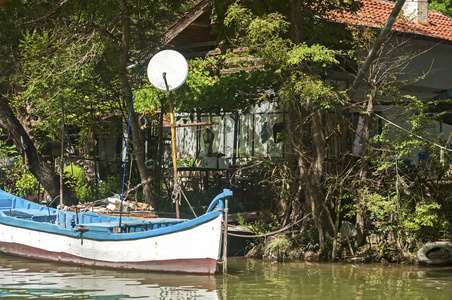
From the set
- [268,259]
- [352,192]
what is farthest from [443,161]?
[268,259]

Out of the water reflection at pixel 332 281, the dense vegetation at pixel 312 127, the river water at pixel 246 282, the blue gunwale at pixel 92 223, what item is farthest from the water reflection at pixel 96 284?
the dense vegetation at pixel 312 127

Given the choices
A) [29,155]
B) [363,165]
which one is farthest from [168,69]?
[29,155]

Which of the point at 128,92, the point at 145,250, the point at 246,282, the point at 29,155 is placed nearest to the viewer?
the point at 246,282

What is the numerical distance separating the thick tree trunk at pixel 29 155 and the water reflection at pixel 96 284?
18.5 ft

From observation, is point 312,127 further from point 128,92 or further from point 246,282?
point 128,92

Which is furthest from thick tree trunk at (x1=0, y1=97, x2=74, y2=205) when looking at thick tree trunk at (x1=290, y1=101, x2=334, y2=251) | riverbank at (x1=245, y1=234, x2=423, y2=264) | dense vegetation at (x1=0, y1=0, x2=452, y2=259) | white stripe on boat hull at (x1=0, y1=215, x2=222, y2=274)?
thick tree trunk at (x1=290, y1=101, x2=334, y2=251)

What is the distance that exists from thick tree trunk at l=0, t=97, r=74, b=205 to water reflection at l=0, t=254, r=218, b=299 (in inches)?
222

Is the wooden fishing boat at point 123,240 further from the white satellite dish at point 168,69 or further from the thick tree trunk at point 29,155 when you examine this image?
the thick tree trunk at point 29,155

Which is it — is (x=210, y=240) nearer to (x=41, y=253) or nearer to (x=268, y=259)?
(x=268, y=259)

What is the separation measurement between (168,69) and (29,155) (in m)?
8.12

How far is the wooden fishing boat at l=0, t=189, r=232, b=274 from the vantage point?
9.75m

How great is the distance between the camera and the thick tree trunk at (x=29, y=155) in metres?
16.8

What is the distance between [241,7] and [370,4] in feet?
27.3

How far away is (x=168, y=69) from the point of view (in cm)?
1059
